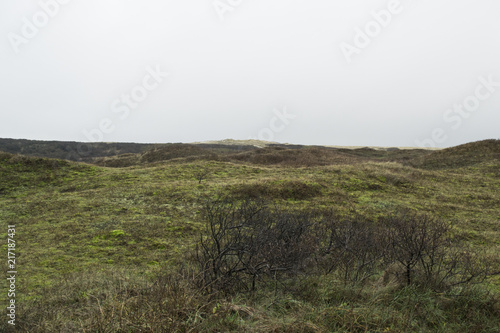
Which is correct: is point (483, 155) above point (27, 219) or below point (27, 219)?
above

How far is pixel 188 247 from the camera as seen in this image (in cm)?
917

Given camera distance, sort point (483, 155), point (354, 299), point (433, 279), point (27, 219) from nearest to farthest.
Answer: point (354, 299) → point (433, 279) → point (27, 219) → point (483, 155)

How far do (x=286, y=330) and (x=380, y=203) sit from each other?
42.7 feet

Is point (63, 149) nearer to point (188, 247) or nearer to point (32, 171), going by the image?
point (32, 171)

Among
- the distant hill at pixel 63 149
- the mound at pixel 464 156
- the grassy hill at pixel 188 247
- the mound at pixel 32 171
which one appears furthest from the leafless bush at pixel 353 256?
the distant hill at pixel 63 149

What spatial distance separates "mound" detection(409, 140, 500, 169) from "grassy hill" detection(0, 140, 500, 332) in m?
1.54

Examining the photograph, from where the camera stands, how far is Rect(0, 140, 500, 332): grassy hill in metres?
4.15

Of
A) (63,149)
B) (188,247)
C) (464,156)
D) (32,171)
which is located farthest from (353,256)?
(63,149)

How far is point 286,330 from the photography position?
3.84 m

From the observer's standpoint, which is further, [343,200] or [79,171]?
[79,171]

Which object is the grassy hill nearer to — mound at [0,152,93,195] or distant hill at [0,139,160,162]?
mound at [0,152,93,195]

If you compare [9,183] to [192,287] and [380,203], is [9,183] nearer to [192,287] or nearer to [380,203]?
[192,287]

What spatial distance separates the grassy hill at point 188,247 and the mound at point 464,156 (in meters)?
1.54

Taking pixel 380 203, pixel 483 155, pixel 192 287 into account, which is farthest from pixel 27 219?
pixel 483 155
